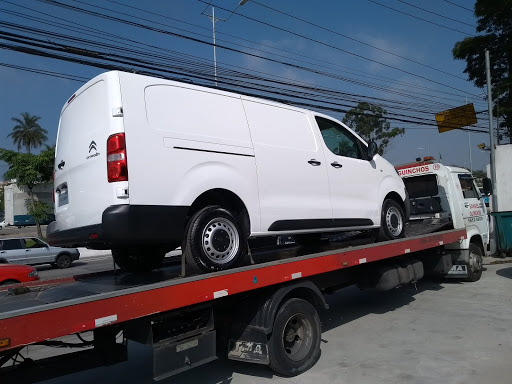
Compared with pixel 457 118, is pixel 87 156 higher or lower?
lower

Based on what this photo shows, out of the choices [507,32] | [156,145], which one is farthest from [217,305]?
[507,32]

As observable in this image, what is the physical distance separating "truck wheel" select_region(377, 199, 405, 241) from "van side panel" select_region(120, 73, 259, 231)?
263cm

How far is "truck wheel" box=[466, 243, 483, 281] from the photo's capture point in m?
8.69

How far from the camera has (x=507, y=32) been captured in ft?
86.1

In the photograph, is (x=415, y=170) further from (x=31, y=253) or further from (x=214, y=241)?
(x=31, y=253)

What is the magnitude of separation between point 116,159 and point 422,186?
23.9 feet

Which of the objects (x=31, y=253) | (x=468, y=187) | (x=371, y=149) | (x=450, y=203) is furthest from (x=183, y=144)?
(x=31, y=253)

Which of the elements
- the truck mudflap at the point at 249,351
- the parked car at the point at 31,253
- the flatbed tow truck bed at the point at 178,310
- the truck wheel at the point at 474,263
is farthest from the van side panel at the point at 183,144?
the parked car at the point at 31,253

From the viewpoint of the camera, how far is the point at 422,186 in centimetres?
914

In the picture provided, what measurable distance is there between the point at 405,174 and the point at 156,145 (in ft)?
22.9

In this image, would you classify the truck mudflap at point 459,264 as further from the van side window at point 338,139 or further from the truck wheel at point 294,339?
the truck wheel at point 294,339

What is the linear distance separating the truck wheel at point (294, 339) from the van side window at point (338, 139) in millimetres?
2119

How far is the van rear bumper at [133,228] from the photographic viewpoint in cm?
341

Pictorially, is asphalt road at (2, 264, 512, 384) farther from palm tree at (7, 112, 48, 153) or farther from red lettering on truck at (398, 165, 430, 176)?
palm tree at (7, 112, 48, 153)
